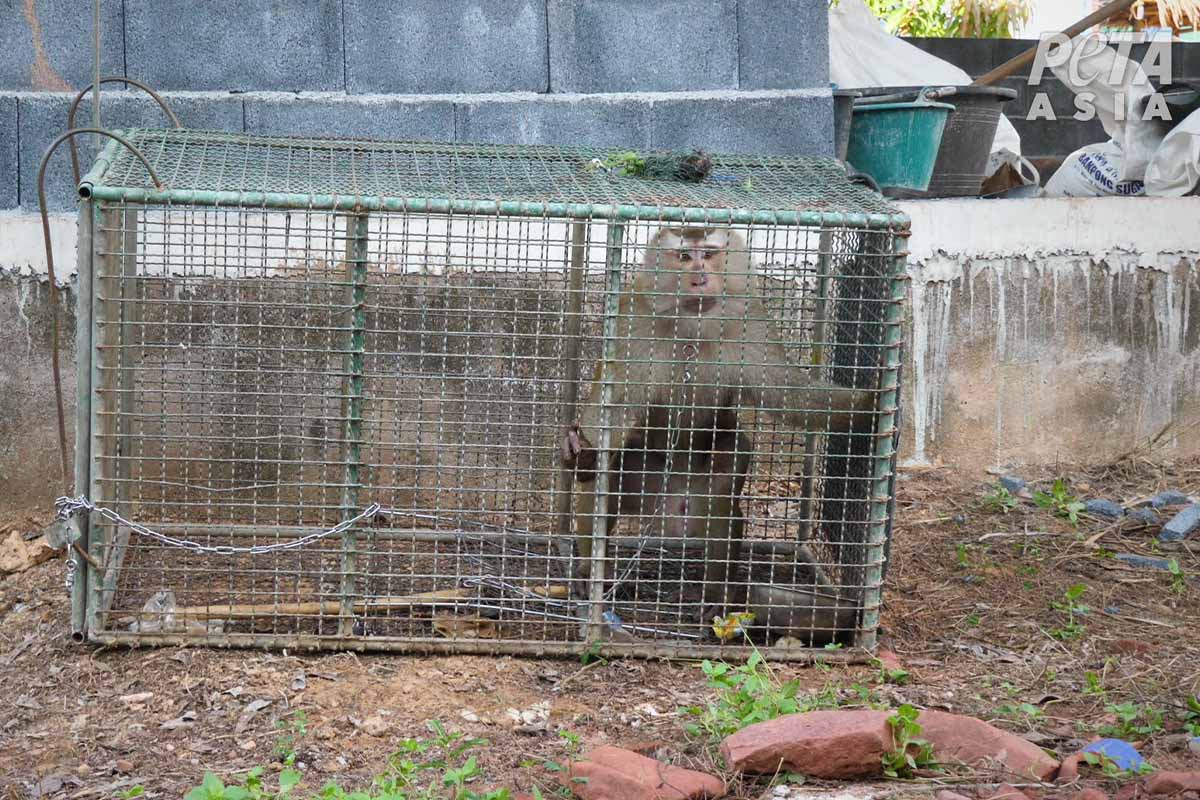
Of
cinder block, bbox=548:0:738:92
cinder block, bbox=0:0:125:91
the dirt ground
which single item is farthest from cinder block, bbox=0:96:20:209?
cinder block, bbox=548:0:738:92

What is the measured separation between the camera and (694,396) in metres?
4.38

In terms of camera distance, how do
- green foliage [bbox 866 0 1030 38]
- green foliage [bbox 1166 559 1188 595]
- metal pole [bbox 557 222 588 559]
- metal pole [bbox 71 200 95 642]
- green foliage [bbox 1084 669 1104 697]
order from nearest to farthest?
metal pole [bbox 71 200 95 642] < green foliage [bbox 1084 669 1104 697] < metal pole [bbox 557 222 588 559] < green foliage [bbox 1166 559 1188 595] < green foliage [bbox 866 0 1030 38]

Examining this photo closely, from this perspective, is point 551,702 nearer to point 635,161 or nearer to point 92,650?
point 92,650

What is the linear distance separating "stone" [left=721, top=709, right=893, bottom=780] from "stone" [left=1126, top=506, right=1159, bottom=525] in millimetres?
3135

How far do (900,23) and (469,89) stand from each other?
6881mm

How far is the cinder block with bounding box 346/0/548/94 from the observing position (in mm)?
6012

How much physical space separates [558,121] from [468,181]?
1713 millimetres

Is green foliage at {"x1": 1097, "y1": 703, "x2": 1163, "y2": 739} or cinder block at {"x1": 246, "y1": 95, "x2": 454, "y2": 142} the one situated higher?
cinder block at {"x1": 246, "y1": 95, "x2": 454, "y2": 142}

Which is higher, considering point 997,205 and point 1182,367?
point 997,205

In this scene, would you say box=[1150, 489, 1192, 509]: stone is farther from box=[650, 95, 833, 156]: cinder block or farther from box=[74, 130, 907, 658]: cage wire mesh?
box=[650, 95, 833, 156]: cinder block

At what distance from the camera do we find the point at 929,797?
128 inches

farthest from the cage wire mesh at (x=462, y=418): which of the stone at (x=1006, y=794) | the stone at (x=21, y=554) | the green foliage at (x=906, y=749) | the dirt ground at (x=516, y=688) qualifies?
the stone at (x=1006, y=794)

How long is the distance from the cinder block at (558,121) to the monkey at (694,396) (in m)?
1.51

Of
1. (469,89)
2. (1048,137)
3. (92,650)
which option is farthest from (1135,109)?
(92,650)
